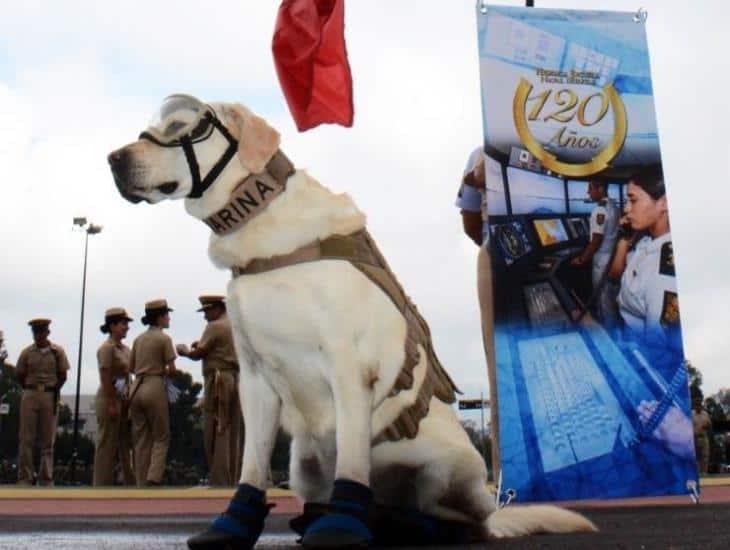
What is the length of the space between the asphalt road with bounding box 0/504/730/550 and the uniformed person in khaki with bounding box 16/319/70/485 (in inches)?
211

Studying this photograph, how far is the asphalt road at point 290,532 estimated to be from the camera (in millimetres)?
2938

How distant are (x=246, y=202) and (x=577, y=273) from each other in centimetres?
295

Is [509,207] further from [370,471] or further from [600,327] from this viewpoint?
[370,471]

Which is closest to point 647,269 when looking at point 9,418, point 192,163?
point 192,163

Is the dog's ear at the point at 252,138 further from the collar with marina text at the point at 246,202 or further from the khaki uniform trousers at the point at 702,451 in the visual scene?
the khaki uniform trousers at the point at 702,451

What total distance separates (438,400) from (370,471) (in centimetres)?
30

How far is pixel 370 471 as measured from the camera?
2.83 metres

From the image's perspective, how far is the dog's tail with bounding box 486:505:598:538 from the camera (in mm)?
3230

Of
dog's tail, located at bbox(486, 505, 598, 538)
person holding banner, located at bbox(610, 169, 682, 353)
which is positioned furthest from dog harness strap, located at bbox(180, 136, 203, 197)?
person holding banner, located at bbox(610, 169, 682, 353)

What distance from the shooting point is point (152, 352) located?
923 centimetres

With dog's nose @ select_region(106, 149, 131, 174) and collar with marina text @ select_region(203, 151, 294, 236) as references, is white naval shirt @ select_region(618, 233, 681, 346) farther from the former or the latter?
dog's nose @ select_region(106, 149, 131, 174)

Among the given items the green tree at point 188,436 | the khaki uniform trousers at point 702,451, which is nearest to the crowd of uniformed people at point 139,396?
the khaki uniform trousers at point 702,451

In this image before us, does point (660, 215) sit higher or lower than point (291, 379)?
higher

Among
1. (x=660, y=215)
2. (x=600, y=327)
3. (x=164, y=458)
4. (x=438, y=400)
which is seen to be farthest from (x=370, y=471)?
(x=164, y=458)
